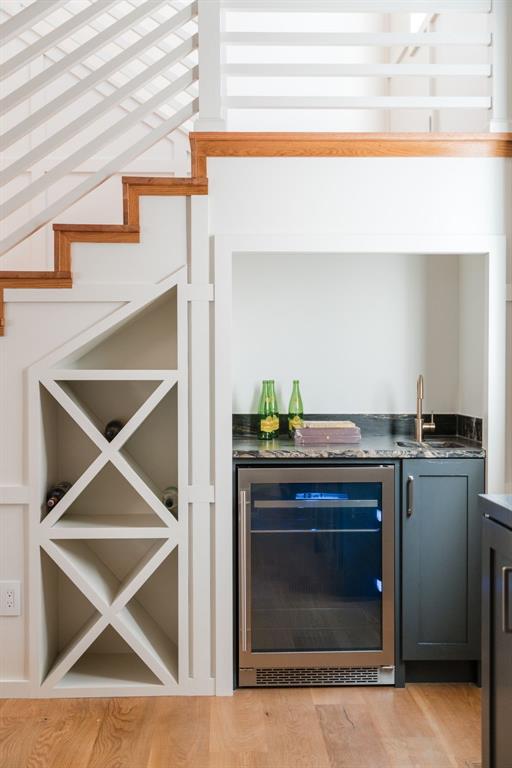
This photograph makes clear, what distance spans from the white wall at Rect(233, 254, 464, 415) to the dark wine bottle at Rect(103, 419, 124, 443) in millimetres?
637

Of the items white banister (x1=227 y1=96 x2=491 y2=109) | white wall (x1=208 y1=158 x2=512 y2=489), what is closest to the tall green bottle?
white wall (x1=208 y1=158 x2=512 y2=489)

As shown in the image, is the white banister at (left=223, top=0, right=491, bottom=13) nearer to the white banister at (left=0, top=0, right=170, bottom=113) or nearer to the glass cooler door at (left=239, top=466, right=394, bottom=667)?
the white banister at (left=0, top=0, right=170, bottom=113)

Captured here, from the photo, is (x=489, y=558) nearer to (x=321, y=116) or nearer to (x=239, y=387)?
(x=239, y=387)

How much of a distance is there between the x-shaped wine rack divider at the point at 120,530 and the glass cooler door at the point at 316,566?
34 cm

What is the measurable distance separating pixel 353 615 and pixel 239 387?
3.78 feet

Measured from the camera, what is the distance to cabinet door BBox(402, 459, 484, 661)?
3.13 metres

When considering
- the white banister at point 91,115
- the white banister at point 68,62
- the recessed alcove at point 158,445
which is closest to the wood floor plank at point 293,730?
the recessed alcove at point 158,445

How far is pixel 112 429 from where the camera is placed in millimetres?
3221

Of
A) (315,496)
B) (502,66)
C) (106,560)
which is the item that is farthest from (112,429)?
(502,66)

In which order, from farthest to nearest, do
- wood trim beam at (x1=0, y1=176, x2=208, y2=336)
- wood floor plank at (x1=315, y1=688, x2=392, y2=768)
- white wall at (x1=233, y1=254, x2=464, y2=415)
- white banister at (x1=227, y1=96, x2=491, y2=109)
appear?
white wall at (x1=233, y1=254, x2=464, y2=415) → white banister at (x1=227, y1=96, x2=491, y2=109) → wood trim beam at (x1=0, y1=176, x2=208, y2=336) → wood floor plank at (x1=315, y1=688, x2=392, y2=768)

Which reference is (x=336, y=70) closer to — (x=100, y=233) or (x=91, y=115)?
(x=91, y=115)

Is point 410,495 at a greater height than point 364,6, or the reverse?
point 364,6

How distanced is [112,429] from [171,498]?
376 mm

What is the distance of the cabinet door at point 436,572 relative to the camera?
3131 mm
